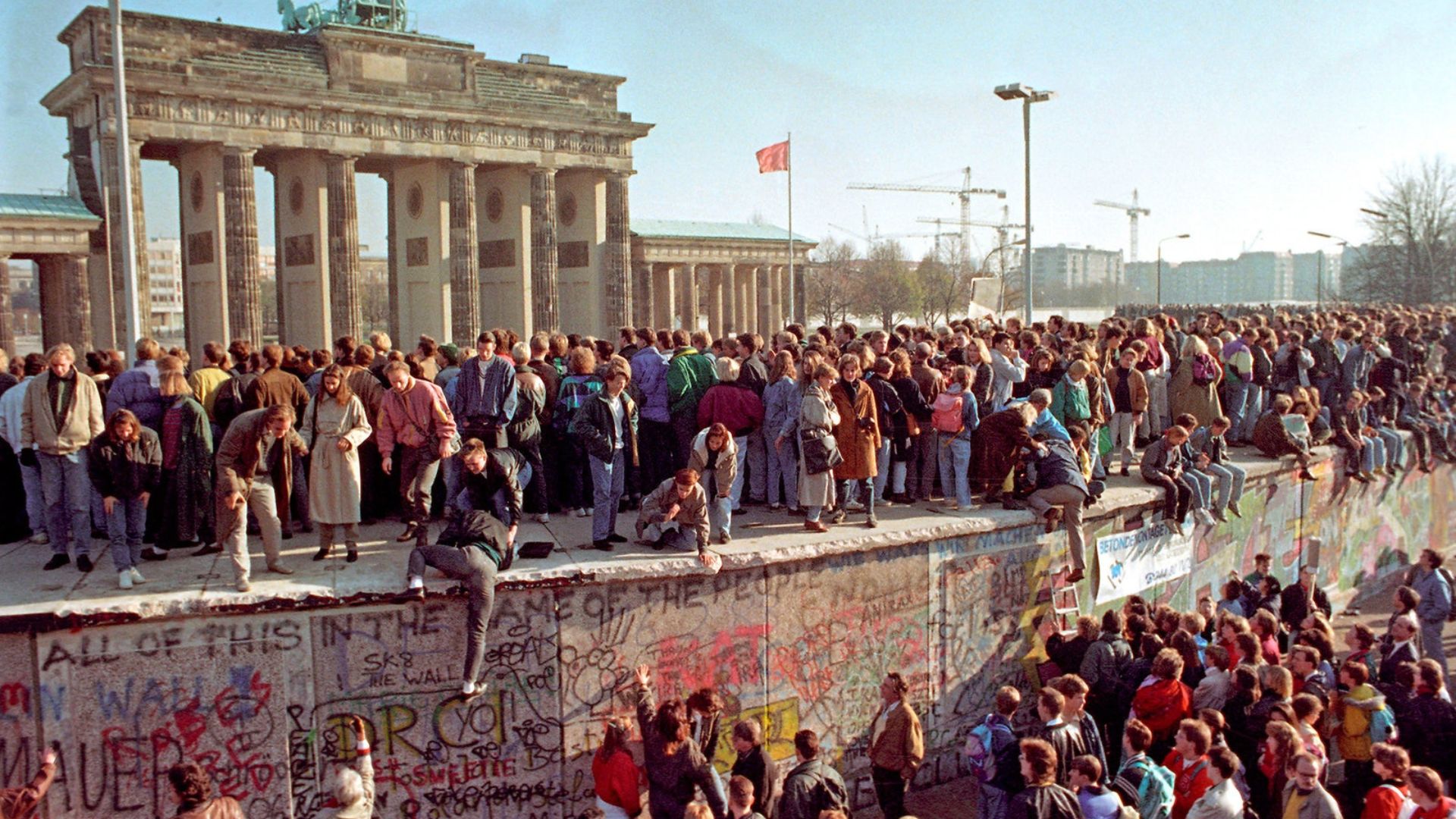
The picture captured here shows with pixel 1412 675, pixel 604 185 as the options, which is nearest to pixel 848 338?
pixel 1412 675

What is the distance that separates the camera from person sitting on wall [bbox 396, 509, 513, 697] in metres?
9.55

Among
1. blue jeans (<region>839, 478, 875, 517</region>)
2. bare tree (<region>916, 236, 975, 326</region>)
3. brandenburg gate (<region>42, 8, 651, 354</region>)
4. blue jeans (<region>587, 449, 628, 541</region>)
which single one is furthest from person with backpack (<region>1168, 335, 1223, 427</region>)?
bare tree (<region>916, 236, 975, 326</region>)

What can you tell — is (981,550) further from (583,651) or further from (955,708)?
(583,651)

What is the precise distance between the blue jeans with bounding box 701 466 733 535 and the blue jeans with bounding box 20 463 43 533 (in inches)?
Answer: 242

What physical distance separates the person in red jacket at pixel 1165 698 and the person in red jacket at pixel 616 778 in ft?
15.2

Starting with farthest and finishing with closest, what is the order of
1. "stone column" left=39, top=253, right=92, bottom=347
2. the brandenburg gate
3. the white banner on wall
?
the brandenburg gate < "stone column" left=39, top=253, right=92, bottom=347 < the white banner on wall

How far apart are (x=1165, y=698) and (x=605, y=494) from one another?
18.2ft

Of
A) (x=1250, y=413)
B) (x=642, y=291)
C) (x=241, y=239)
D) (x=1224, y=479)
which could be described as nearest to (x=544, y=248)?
(x=642, y=291)

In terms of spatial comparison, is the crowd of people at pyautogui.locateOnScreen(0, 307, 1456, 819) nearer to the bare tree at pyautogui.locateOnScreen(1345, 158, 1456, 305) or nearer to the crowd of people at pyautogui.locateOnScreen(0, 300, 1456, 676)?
the crowd of people at pyautogui.locateOnScreen(0, 300, 1456, 676)

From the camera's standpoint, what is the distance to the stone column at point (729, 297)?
51844 mm

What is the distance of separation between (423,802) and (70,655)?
10.2ft

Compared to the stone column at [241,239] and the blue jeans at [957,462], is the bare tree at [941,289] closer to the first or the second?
the stone column at [241,239]

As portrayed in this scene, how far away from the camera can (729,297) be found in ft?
183

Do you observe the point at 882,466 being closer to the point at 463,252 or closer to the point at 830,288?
the point at 463,252
